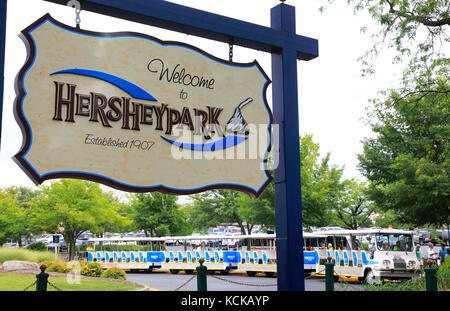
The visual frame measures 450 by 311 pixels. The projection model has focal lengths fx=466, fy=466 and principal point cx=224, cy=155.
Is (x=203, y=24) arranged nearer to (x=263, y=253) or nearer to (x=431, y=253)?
(x=263, y=253)

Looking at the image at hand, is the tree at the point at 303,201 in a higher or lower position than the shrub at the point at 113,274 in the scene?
higher

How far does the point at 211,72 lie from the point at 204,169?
1.41 m

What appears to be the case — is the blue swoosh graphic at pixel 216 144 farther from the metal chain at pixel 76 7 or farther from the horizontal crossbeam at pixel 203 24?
the metal chain at pixel 76 7

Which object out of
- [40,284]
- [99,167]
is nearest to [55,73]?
[99,167]

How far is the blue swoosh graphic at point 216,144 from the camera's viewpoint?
628 cm

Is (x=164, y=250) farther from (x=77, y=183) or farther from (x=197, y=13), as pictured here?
(x=197, y=13)

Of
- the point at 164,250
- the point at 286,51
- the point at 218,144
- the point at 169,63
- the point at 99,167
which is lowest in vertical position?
the point at 164,250

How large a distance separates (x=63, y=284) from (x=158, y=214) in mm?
24022

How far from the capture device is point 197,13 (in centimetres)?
651

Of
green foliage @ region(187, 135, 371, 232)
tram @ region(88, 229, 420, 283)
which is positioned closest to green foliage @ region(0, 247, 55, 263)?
tram @ region(88, 229, 420, 283)

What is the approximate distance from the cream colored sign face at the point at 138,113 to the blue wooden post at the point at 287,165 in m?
0.22

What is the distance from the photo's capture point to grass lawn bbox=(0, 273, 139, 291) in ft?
50.6

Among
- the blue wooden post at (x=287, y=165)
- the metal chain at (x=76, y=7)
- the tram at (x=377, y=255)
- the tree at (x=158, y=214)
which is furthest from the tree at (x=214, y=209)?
the metal chain at (x=76, y=7)

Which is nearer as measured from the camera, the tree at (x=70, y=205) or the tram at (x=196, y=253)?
the tram at (x=196, y=253)
